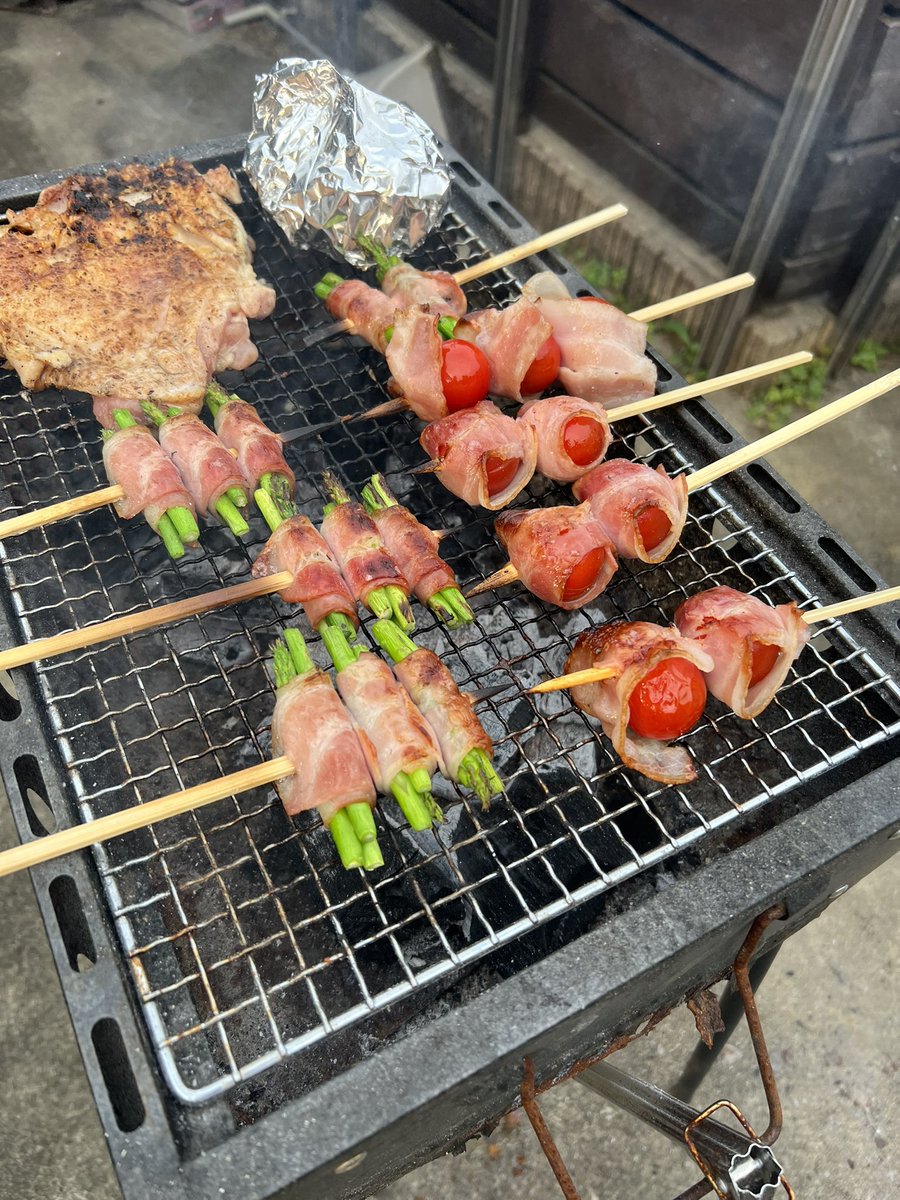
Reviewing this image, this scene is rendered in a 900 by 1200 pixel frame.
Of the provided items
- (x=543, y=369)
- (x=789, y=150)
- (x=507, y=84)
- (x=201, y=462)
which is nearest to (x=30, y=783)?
(x=201, y=462)

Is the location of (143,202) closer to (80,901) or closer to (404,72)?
(80,901)

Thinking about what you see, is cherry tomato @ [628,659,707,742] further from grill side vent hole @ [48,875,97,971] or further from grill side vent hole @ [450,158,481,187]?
grill side vent hole @ [450,158,481,187]

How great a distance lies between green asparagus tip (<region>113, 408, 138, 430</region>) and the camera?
296 centimetres

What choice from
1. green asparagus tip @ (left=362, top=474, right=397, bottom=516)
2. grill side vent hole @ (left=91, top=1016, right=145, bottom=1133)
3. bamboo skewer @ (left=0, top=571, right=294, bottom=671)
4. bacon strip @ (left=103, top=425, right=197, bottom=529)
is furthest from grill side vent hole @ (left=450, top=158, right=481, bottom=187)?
grill side vent hole @ (left=91, top=1016, right=145, bottom=1133)

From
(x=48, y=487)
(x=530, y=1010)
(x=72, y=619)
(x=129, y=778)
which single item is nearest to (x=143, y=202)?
(x=48, y=487)

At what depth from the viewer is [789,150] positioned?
4.77 m

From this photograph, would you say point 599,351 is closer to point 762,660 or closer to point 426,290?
point 426,290

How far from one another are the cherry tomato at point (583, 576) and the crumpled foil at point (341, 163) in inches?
70.8

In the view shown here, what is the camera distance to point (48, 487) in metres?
3.07

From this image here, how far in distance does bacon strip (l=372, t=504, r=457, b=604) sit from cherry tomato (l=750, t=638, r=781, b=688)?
2.87 feet

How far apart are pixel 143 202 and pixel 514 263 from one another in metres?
1.50

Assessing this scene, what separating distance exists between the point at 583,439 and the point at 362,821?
4.81 feet

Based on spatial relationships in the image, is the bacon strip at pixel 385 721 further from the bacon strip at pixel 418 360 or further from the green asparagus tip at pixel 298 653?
the bacon strip at pixel 418 360

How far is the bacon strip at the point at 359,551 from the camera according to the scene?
8.59ft
